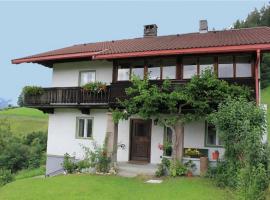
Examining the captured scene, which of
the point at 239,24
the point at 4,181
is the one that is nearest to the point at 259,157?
the point at 4,181

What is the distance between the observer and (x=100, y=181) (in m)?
14.5

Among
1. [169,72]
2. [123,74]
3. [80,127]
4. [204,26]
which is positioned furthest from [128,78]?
[204,26]

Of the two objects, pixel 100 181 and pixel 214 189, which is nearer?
pixel 214 189

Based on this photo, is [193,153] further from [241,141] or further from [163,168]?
[241,141]

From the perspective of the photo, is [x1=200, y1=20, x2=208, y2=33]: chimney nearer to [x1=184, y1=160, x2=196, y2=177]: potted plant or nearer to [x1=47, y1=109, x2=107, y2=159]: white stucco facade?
[x1=47, y1=109, x2=107, y2=159]: white stucco facade

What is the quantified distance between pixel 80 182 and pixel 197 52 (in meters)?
7.30

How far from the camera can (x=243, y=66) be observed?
15.8m

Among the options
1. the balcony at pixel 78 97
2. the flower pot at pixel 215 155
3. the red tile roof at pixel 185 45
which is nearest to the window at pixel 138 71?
the balcony at pixel 78 97

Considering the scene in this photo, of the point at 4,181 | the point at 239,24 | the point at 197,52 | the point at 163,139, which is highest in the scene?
the point at 239,24

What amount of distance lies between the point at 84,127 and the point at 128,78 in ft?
14.6

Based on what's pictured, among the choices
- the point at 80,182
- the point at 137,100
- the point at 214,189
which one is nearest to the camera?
the point at 214,189

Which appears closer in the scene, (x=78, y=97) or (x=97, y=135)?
(x=78, y=97)

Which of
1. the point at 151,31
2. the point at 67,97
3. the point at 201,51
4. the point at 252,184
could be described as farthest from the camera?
the point at 151,31

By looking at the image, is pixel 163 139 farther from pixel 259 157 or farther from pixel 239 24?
pixel 239 24
